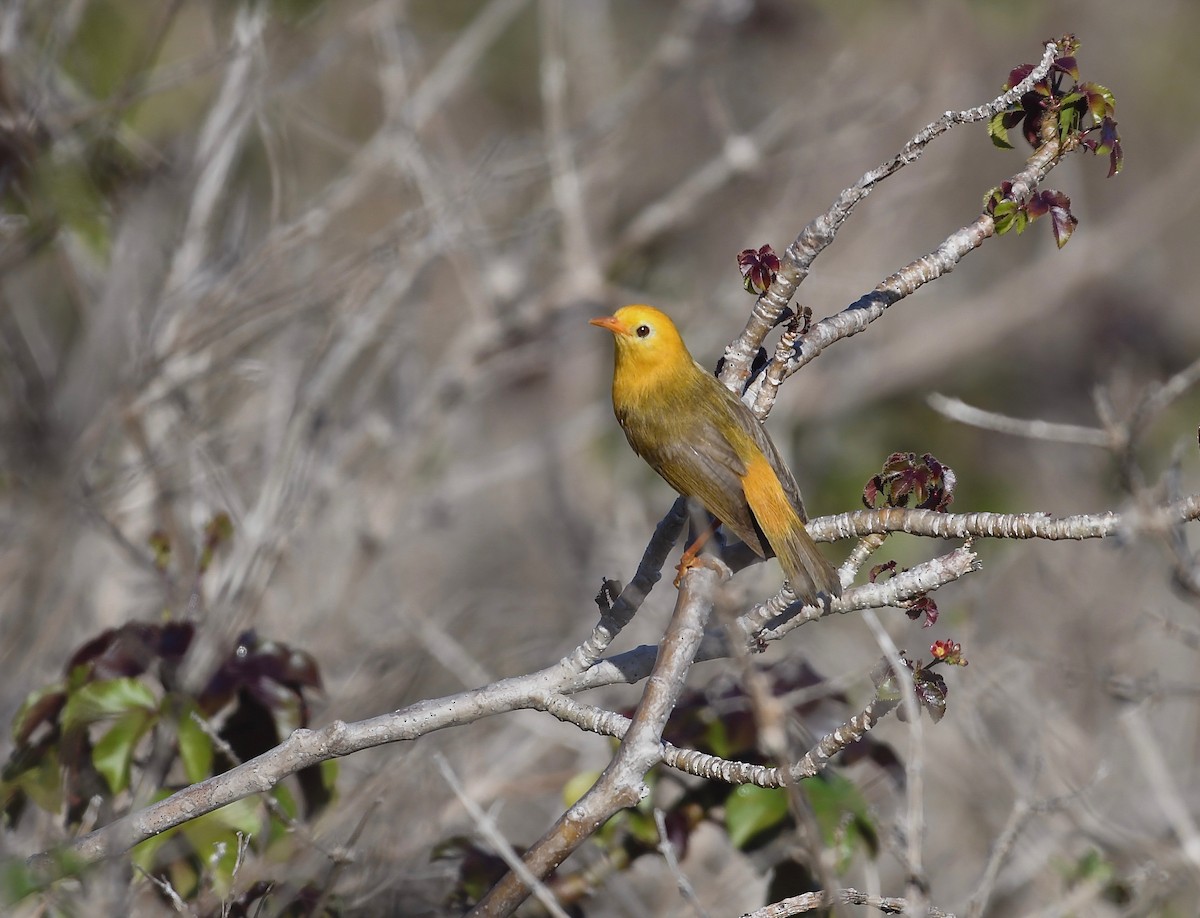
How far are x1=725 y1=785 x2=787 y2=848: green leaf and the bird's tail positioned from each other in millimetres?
504

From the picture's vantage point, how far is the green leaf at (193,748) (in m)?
2.99

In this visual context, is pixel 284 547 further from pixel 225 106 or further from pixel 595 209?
pixel 595 209

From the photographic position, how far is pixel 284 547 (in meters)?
4.71

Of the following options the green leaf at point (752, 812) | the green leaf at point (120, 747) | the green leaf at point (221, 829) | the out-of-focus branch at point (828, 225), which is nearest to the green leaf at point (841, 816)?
the green leaf at point (752, 812)

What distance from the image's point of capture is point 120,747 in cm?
300

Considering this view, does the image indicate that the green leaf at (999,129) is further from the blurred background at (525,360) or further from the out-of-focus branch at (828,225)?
the blurred background at (525,360)

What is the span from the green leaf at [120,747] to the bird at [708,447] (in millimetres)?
1459

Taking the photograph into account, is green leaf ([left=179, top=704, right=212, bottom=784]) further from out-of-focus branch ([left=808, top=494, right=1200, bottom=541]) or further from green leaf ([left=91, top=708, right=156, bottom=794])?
out-of-focus branch ([left=808, top=494, right=1200, bottom=541])

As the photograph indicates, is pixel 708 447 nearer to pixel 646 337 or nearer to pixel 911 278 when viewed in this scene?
pixel 646 337

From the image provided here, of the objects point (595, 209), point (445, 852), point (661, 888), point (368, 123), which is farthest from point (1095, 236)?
point (445, 852)

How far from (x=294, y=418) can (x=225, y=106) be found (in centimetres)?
139

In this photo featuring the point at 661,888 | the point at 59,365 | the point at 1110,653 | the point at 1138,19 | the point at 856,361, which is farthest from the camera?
the point at 1138,19

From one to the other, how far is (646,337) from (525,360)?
8.37ft

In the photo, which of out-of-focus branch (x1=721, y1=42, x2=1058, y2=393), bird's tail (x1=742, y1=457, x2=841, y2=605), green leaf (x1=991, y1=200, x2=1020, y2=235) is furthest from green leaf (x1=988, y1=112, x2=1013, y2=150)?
bird's tail (x1=742, y1=457, x2=841, y2=605)
